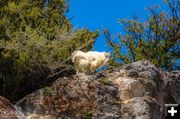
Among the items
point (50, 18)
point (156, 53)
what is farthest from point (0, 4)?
point (156, 53)

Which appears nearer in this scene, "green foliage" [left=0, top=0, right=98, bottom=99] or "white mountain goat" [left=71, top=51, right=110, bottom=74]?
"green foliage" [left=0, top=0, right=98, bottom=99]

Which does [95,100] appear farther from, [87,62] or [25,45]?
[25,45]

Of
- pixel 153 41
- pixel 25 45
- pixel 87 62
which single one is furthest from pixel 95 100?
pixel 153 41

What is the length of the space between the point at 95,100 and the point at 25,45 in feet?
11.9

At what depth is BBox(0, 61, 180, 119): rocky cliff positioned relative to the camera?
1602 centimetres

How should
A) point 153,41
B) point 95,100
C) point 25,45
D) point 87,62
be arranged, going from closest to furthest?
point 95,100 → point 25,45 → point 87,62 → point 153,41

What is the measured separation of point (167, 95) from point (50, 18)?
6200 mm

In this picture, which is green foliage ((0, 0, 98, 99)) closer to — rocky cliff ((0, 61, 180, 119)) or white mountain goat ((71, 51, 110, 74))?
white mountain goat ((71, 51, 110, 74))

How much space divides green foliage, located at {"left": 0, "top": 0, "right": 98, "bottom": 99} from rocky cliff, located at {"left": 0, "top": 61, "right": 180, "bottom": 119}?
1706 millimetres

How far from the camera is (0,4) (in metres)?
20.3

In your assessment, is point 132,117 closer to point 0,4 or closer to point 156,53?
point 0,4

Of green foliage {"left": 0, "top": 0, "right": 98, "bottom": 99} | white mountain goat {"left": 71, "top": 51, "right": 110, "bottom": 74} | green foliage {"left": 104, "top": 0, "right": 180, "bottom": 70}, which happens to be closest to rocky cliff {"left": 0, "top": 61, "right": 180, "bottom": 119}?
white mountain goat {"left": 71, "top": 51, "right": 110, "bottom": 74}

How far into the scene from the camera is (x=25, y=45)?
18.5m

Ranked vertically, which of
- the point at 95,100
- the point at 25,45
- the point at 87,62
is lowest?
the point at 95,100
